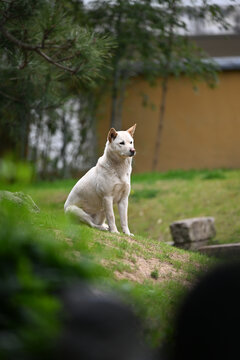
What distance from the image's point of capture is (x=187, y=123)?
15.0 m

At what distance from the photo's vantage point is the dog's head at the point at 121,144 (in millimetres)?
5758

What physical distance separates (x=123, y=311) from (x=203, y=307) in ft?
1.54

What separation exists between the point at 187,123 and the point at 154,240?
9.12m

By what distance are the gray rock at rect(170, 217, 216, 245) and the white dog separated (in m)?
2.35

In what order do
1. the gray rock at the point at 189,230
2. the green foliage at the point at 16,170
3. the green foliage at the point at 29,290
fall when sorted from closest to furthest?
the green foliage at the point at 29,290 < the green foliage at the point at 16,170 < the gray rock at the point at 189,230

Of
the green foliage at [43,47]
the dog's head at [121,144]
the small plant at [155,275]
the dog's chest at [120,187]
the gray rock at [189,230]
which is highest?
the green foliage at [43,47]

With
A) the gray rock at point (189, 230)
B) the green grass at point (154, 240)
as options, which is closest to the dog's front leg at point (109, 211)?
the green grass at point (154, 240)

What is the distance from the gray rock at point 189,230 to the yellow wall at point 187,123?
619 cm

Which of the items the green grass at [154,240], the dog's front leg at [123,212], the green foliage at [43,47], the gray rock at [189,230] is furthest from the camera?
the gray rock at [189,230]

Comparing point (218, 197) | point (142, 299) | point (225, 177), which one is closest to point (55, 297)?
point (142, 299)

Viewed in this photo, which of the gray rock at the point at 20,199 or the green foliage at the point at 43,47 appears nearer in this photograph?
the gray rock at the point at 20,199

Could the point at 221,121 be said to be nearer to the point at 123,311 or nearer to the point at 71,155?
the point at 71,155

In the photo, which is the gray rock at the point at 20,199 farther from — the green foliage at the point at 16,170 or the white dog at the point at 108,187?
the green foliage at the point at 16,170

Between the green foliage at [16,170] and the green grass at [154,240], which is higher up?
the green foliage at [16,170]
